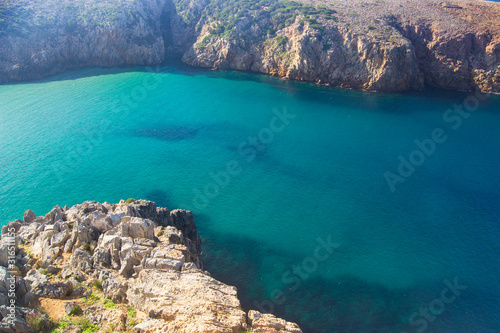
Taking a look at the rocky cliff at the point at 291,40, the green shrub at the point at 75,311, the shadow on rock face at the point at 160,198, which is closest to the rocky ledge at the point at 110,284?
the green shrub at the point at 75,311

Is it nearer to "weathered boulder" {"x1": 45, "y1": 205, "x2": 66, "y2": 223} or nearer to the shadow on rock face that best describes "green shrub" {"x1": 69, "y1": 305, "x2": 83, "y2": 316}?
"weathered boulder" {"x1": 45, "y1": 205, "x2": 66, "y2": 223}

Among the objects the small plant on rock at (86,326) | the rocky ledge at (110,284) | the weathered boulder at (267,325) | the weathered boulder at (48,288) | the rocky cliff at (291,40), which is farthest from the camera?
the rocky cliff at (291,40)

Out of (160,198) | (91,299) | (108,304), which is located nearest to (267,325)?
(108,304)

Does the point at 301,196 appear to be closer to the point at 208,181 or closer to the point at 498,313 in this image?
the point at 208,181

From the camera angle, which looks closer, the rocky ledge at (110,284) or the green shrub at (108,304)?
the rocky ledge at (110,284)

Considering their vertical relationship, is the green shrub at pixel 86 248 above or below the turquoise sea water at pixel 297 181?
above

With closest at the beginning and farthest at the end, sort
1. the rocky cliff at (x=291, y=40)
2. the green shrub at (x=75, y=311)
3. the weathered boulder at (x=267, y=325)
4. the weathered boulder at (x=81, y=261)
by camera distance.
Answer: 1. the weathered boulder at (x=267, y=325)
2. the green shrub at (x=75, y=311)
3. the weathered boulder at (x=81, y=261)
4. the rocky cliff at (x=291, y=40)

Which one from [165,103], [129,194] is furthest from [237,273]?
[165,103]

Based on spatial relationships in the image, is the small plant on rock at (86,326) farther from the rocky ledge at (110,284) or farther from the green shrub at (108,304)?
the green shrub at (108,304)
